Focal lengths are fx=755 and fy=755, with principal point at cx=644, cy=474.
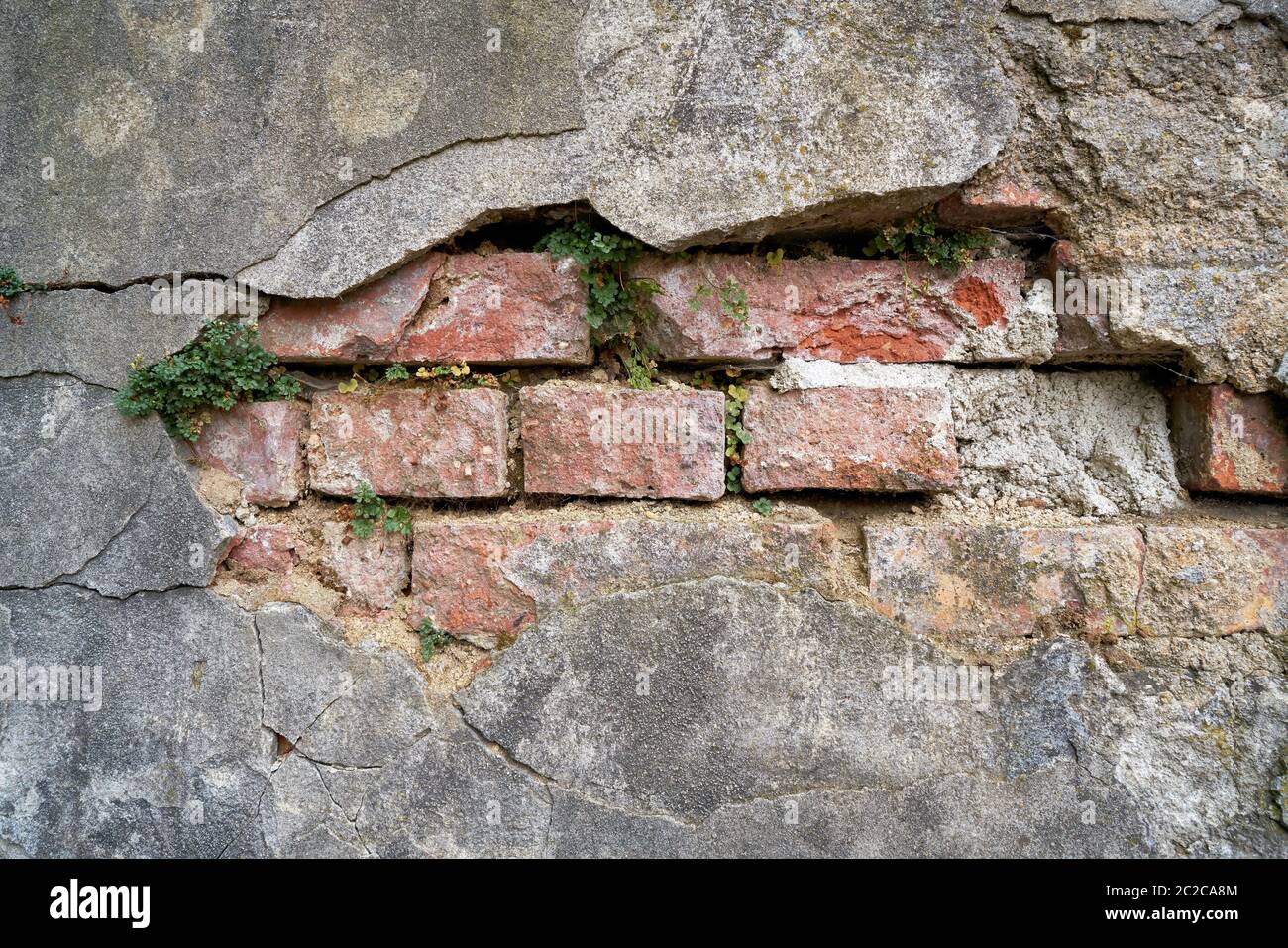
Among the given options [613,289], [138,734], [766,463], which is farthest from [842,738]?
[138,734]

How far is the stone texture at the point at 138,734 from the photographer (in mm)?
1664

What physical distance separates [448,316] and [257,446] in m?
0.53

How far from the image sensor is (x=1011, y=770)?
160cm

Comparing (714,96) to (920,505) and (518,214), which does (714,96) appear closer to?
(518,214)

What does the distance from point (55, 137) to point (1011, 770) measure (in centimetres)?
249

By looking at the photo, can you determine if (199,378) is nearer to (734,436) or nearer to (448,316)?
A: (448,316)

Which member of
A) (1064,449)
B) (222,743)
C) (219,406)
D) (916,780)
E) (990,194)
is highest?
(990,194)

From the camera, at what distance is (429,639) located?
1.69 meters

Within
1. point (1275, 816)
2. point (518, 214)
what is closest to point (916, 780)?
point (1275, 816)

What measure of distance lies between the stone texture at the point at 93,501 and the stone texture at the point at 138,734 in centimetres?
6

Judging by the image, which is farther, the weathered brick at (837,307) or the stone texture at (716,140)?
the weathered brick at (837,307)

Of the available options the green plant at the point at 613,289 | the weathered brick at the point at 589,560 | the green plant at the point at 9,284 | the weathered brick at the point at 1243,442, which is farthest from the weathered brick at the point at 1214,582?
the green plant at the point at 9,284

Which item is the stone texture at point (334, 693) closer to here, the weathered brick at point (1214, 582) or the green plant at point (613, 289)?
the green plant at point (613, 289)

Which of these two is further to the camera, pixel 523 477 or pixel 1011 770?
pixel 523 477
